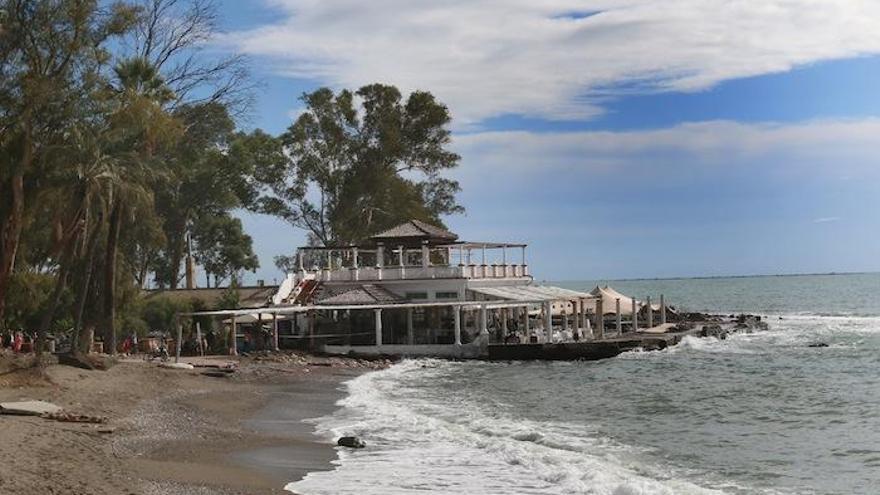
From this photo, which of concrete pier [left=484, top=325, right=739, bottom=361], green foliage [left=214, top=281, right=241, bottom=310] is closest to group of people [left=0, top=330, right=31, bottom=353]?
green foliage [left=214, top=281, right=241, bottom=310]

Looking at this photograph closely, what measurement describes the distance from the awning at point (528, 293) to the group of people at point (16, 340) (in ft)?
67.5

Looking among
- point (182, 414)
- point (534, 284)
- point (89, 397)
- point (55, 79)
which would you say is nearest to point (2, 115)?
point (55, 79)

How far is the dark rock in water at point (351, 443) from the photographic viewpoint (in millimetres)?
18750

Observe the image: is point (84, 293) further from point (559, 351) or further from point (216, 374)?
point (559, 351)

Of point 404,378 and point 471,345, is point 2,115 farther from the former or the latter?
point 471,345

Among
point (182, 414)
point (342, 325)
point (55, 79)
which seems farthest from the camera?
point (342, 325)

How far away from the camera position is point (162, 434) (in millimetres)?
19062

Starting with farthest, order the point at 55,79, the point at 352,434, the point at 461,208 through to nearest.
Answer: the point at 461,208 < the point at 55,79 < the point at 352,434

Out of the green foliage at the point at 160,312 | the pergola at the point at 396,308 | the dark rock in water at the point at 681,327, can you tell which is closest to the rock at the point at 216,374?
the pergola at the point at 396,308

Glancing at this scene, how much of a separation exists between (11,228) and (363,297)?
66.6 ft

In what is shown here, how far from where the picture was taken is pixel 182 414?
22.5 meters

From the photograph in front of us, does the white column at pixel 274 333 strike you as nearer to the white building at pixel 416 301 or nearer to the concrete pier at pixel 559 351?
the white building at pixel 416 301

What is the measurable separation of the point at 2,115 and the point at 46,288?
11.2 meters

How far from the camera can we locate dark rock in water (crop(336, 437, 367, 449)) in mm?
18750
